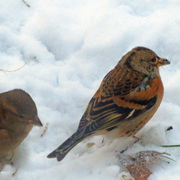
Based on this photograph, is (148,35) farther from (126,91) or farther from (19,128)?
(19,128)

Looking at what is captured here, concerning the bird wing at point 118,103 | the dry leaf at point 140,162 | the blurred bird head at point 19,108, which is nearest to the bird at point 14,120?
the blurred bird head at point 19,108

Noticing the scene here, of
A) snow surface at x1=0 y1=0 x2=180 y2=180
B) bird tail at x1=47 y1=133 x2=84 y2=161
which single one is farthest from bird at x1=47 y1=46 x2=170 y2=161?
snow surface at x1=0 y1=0 x2=180 y2=180

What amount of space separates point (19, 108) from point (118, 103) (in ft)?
3.27

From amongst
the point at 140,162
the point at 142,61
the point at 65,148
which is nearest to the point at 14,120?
the point at 65,148

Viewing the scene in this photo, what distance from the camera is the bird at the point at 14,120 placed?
15.0 ft

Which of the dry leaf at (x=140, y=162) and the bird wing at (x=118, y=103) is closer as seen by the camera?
the dry leaf at (x=140, y=162)

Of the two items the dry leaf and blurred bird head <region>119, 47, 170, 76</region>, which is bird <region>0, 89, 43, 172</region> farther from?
blurred bird head <region>119, 47, 170, 76</region>

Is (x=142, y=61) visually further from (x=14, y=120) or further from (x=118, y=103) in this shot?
(x=14, y=120)

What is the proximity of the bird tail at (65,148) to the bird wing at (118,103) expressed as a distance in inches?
3.1

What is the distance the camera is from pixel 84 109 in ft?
17.3

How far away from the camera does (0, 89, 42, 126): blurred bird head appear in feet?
15.0

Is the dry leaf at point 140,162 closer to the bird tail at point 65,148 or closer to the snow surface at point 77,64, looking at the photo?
the snow surface at point 77,64

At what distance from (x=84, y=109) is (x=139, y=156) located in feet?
3.13

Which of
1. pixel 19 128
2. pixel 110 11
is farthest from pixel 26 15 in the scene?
pixel 19 128
